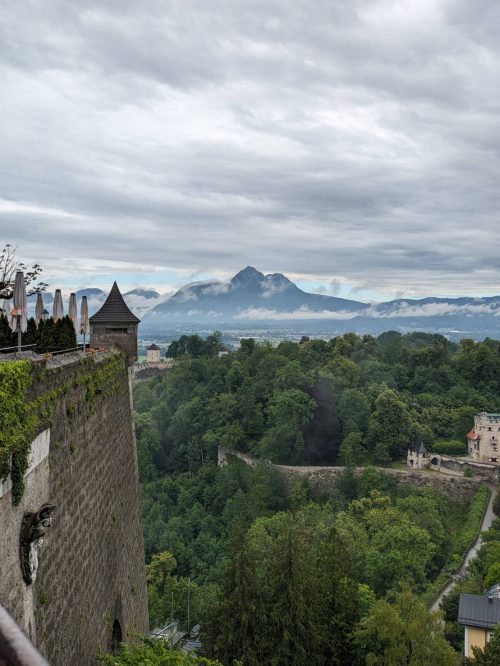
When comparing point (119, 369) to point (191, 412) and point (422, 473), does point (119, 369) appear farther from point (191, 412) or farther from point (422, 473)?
point (191, 412)

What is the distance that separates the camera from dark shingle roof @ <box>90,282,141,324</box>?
18281 mm

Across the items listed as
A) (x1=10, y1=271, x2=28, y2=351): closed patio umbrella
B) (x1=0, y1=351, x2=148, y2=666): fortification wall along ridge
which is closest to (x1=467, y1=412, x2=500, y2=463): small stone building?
(x1=0, y1=351, x2=148, y2=666): fortification wall along ridge

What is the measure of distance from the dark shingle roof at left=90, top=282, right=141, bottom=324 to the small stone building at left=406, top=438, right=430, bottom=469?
4788 cm

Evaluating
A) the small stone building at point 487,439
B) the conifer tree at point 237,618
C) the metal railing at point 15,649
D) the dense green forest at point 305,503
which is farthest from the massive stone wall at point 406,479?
the metal railing at point 15,649

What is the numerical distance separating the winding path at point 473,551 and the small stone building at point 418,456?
6375mm

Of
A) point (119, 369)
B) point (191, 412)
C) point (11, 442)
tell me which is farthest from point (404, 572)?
point (191, 412)

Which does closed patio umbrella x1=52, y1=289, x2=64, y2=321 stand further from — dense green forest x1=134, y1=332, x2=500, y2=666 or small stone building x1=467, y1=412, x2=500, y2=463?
small stone building x1=467, y1=412, x2=500, y2=463

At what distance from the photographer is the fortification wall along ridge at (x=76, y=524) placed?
6.69 m

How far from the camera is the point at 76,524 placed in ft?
29.1

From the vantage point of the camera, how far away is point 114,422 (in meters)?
13.5

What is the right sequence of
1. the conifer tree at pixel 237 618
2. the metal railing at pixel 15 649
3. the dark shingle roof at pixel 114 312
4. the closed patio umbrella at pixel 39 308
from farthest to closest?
the conifer tree at pixel 237 618
the dark shingle roof at pixel 114 312
the closed patio umbrella at pixel 39 308
the metal railing at pixel 15 649

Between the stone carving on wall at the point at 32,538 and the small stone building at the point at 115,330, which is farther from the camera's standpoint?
the small stone building at the point at 115,330

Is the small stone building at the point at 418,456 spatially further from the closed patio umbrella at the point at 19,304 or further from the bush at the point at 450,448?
the closed patio umbrella at the point at 19,304

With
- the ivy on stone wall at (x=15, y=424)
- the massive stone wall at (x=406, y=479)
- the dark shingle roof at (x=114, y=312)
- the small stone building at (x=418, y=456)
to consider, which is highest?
the dark shingle roof at (x=114, y=312)
